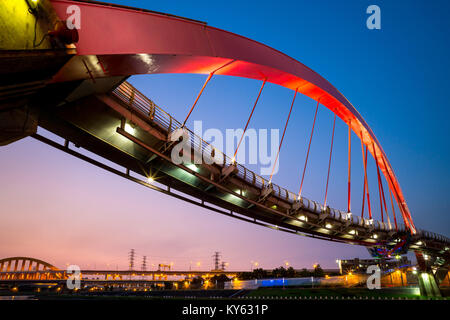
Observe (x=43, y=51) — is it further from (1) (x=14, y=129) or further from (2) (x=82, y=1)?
(1) (x=14, y=129)

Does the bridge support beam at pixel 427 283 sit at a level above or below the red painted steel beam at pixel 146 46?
below

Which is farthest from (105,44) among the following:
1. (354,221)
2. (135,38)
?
(354,221)

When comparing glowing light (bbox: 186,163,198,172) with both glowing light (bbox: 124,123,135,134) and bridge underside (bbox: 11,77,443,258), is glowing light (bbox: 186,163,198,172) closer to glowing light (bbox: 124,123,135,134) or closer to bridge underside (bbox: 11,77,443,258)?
bridge underside (bbox: 11,77,443,258)

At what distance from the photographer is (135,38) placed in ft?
Result: 23.7

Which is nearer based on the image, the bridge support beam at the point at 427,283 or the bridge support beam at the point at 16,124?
the bridge support beam at the point at 16,124

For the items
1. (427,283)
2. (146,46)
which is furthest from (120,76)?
(427,283)

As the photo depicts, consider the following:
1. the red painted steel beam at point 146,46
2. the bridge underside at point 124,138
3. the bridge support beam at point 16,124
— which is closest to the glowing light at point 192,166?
the bridge underside at point 124,138

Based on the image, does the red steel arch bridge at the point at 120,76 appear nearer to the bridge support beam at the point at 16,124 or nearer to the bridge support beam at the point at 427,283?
the bridge support beam at the point at 16,124

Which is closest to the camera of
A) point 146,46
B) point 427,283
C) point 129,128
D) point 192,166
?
point 146,46

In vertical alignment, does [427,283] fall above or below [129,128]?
below

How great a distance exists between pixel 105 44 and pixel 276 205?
18429 millimetres

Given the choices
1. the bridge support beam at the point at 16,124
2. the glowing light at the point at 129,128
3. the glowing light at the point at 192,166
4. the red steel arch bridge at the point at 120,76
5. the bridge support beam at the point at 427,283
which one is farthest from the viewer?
the bridge support beam at the point at 427,283

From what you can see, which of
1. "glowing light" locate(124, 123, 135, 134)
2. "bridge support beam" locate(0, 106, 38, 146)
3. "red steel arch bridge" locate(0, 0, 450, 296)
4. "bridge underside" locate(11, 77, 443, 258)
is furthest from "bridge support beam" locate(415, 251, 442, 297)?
"bridge support beam" locate(0, 106, 38, 146)

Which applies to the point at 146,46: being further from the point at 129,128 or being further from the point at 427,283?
the point at 427,283
